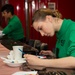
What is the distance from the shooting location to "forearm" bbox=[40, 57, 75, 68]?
1.85 metres

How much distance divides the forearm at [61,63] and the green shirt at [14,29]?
3.22 m

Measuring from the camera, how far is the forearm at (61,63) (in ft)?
6.08

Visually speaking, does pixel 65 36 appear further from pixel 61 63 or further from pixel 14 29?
pixel 14 29

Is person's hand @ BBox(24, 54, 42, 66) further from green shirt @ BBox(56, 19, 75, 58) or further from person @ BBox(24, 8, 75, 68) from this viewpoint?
green shirt @ BBox(56, 19, 75, 58)

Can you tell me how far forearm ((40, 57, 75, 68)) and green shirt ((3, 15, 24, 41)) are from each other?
322 cm

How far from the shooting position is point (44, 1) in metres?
6.38

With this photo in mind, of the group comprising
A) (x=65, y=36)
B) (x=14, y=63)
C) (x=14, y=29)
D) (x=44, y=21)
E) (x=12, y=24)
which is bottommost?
(x=14, y=29)

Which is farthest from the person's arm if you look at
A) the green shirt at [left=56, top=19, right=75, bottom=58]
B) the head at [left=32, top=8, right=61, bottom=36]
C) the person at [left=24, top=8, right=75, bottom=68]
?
the head at [left=32, top=8, right=61, bottom=36]

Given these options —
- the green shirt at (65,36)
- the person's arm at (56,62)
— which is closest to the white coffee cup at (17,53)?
the person's arm at (56,62)

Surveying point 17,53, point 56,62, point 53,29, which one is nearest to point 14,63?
point 17,53

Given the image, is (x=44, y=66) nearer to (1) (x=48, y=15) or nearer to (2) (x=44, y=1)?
(1) (x=48, y=15)

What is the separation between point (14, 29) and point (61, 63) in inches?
140

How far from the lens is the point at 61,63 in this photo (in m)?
1.89

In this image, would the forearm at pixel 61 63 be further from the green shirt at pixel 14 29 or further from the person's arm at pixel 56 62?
the green shirt at pixel 14 29
